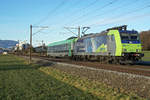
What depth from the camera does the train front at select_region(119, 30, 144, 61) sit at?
55.5ft

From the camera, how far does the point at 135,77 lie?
30.2 ft

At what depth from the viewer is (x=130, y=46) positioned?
1720 centimetres

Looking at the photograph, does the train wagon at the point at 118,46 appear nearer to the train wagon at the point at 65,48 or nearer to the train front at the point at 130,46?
the train front at the point at 130,46

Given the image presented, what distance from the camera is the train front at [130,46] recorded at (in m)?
16.9

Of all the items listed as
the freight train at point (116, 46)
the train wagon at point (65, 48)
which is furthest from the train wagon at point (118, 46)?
the train wagon at point (65, 48)

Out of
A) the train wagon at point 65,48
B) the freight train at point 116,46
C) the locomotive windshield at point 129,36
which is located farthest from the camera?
the train wagon at point 65,48

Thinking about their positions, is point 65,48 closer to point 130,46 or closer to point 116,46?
point 116,46

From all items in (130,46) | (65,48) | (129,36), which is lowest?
(130,46)

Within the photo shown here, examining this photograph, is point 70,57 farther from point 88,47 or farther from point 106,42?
point 106,42

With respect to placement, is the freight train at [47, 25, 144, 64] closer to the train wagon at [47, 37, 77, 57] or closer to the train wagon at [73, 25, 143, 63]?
the train wagon at [73, 25, 143, 63]

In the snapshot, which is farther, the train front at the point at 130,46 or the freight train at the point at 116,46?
the freight train at the point at 116,46

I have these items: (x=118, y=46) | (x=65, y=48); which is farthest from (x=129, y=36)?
(x=65, y=48)

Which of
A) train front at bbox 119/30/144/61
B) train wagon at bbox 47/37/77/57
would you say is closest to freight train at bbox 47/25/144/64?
train front at bbox 119/30/144/61

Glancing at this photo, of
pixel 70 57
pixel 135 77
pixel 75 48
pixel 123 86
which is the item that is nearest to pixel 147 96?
pixel 123 86
